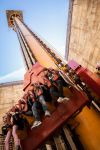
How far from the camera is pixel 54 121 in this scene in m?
3.72

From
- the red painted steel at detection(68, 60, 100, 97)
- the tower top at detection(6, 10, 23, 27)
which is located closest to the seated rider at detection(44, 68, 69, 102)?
the red painted steel at detection(68, 60, 100, 97)

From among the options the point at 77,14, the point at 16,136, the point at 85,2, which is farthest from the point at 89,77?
the point at 77,14

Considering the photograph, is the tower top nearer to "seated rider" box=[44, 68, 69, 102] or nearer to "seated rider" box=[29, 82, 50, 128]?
"seated rider" box=[44, 68, 69, 102]

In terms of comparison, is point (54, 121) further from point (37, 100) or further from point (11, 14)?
point (11, 14)

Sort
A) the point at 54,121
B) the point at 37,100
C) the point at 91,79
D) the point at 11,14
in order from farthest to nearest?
the point at 11,14 → the point at 91,79 → the point at 37,100 → the point at 54,121

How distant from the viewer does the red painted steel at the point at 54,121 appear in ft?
11.6

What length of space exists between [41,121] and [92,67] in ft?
24.8

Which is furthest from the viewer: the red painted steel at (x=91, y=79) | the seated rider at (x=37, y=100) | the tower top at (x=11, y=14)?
the tower top at (x=11, y=14)

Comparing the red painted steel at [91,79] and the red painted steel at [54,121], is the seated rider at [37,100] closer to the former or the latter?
the red painted steel at [54,121]

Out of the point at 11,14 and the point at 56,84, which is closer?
the point at 56,84

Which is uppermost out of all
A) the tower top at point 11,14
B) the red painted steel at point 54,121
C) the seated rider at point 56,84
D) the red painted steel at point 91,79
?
the seated rider at point 56,84

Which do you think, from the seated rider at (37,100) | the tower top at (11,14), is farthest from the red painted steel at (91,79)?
the tower top at (11,14)

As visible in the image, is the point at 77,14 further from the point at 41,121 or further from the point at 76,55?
the point at 41,121

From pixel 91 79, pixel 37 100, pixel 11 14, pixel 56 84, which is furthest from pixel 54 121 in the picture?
pixel 11 14
